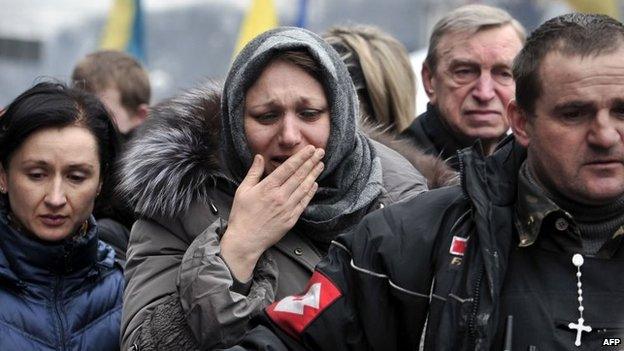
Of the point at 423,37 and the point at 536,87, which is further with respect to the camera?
the point at 423,37

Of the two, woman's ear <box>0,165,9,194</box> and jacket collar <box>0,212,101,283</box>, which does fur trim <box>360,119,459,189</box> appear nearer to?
jacket collar <box>0,212,101,283</box>

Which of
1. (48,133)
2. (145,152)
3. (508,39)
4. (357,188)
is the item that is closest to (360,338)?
(357,188)

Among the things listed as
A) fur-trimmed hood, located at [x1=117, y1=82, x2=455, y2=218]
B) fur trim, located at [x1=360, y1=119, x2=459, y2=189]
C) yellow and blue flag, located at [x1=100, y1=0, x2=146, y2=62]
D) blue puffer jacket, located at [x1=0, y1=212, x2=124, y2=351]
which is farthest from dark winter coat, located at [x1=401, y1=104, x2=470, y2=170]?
yellow and blue flag, located at [x1=100, y1=0, x2=146, y2=62]

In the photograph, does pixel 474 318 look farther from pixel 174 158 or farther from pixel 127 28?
pixel 127 28

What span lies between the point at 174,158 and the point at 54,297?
2.38 ft

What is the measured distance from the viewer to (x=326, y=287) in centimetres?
376

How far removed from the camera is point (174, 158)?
A: 4.59m

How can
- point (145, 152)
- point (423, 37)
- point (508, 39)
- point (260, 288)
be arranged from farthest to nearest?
point (423, 37) → point (508, 39) → point (145, 152) → point (260, 288)

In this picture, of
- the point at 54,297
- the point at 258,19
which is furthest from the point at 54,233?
the point at 258,19

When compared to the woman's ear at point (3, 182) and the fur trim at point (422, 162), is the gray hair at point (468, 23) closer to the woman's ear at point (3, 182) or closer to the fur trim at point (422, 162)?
the fur trim at point (422, 162)

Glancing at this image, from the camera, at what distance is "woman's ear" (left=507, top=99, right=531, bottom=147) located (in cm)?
378

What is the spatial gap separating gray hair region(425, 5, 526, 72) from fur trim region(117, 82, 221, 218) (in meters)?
1.51

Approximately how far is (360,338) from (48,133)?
1824mm

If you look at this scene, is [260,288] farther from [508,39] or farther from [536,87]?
[508,39]
